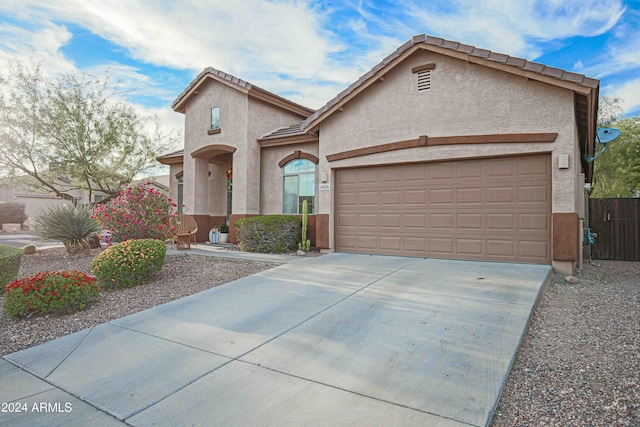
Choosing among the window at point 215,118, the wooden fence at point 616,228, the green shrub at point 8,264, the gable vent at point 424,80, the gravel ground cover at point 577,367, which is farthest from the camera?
the window at point 215,118

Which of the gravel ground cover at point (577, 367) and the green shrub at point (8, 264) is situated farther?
the green shrub at point (8, 264)

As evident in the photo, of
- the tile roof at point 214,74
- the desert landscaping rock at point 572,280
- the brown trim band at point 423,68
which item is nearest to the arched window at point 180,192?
the tile roof at point 214,74

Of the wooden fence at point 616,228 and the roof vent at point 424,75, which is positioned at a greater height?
the roof vent at point 424,75

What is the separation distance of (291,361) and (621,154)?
26.1 m

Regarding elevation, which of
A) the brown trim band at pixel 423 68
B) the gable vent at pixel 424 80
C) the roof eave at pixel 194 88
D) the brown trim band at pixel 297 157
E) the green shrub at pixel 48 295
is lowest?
the green shrub at pixel 48 295

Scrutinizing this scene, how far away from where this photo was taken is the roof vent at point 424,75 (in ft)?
30.1

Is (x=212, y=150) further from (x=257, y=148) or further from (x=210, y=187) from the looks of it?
(x=210, y=187)

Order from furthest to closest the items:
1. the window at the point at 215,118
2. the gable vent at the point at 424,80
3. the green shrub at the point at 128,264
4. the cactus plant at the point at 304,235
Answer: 1. the window at the point at 215,118
2. the cactus plant at the point at 304,235
3. the gable vent at the point at 424,80
4. the green shrub at the point at 128,264

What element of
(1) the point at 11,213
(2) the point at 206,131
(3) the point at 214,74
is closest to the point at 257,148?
(2) the point at 206,131

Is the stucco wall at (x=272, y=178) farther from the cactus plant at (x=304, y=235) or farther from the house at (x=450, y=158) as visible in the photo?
the cactus plant at (x=304, y=235)

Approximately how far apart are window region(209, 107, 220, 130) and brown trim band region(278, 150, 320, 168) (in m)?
3.21

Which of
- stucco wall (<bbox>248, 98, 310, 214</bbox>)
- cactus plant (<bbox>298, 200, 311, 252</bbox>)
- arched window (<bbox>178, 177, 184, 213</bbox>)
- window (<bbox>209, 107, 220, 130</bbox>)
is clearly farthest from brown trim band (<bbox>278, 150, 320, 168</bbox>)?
arched window (<bbox>178, 177, 184, 213</bbox>)

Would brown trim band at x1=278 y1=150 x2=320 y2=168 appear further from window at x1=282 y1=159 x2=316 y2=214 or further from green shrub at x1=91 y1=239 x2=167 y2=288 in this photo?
green shrub at x1=91 y1=239 x2=167 y2=288

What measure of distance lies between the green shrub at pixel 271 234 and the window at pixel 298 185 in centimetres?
107
